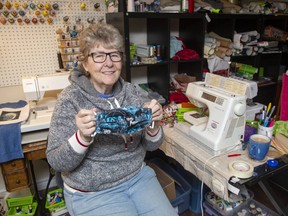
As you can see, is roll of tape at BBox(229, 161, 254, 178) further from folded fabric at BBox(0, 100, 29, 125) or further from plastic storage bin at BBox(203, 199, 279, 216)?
folded fabric at BBox(0, 100, 29, 125)

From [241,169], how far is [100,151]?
25.3 inches

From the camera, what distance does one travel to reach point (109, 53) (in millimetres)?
1130

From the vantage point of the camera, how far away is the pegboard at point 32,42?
1773 mm

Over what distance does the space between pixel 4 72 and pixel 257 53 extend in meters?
2.35

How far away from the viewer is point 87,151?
3.65 ft

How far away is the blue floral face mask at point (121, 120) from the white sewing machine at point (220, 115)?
389mm

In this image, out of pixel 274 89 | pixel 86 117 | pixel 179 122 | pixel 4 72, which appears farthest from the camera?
pixel 274 89

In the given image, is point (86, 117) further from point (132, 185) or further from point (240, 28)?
point (240, 28)

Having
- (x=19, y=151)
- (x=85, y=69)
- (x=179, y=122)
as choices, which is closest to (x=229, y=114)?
(x=179, y=122)

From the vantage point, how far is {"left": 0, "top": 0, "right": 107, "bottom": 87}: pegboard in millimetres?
1773

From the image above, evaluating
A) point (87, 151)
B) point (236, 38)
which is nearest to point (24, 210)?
point (87, 151)

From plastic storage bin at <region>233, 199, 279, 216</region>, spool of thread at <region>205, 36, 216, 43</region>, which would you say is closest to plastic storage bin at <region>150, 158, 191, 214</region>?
plastic storage bin at <region>233, 199, 279, 216</region>

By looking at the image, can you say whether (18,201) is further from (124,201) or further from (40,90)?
(124,201)

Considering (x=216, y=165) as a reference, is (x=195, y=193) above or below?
below
